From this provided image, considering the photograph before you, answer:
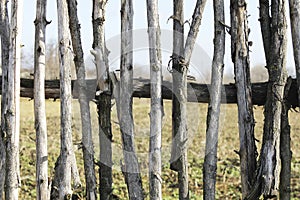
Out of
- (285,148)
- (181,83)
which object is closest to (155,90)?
(181,83)

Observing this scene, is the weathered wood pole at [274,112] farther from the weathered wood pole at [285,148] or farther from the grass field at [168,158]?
the grass field at [168,158]

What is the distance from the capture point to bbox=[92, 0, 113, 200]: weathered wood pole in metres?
2.31

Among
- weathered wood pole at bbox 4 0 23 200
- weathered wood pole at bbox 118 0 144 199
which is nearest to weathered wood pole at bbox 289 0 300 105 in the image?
weathered wood pole at bbox 118 0 144 199


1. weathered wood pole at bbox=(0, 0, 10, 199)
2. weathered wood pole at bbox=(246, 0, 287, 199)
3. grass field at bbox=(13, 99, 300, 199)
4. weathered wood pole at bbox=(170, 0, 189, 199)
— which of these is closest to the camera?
weathered wood pole at bbox=(246, 0, 287, 199)

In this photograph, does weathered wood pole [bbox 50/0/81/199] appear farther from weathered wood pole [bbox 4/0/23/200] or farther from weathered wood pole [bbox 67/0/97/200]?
weathered wood pole [bbox 4/0/23/200]

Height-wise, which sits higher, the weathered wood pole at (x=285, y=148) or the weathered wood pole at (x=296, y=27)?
the weathered wood pole at (x=296, y=27)

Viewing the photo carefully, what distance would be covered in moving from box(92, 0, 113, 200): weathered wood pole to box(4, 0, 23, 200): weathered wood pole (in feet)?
1.18

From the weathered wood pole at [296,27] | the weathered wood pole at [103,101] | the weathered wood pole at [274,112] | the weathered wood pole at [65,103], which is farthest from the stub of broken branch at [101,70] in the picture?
the weathered wood pole at [296,27]

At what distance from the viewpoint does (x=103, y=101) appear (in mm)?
2346

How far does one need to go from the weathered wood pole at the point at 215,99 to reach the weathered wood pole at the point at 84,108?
0.53m

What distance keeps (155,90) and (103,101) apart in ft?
0.91

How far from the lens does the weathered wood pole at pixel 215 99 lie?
2.29 m

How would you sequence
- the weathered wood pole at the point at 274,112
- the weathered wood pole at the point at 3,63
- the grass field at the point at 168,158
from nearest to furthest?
the weathered wood pole at the point at 274,112 → the weathered wood pole at the point at 3,63 → the grass field at the point at 168,158

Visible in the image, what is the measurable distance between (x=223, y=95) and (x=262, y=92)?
7.4 inches
